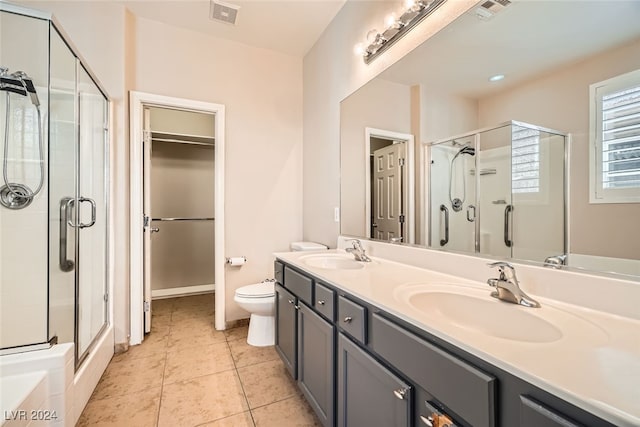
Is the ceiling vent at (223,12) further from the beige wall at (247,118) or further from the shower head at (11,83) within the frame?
the shower head at (11,83)

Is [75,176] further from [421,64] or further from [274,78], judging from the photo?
[421,64]

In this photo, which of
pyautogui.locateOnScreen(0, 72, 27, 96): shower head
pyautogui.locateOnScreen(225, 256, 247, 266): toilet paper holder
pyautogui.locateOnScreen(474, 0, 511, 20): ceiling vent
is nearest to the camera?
pyautogui.locateOnScreen(474, 0, 511, 20): ceiling vent

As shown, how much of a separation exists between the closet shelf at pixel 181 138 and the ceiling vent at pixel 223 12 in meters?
1.35

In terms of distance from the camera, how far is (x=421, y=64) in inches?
56.8

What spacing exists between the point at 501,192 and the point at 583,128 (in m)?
0.33

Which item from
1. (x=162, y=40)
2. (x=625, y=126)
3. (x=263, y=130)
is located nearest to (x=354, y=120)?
(x=263, y=130)

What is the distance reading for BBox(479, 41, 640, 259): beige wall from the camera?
31.0 inches

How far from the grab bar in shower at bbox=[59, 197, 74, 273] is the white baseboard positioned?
6.32ft

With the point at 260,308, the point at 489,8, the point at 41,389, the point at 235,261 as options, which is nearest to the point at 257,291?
the point at 260,308

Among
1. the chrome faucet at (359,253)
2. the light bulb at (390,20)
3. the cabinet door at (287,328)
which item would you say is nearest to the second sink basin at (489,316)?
the chrome faucet at (359,253)

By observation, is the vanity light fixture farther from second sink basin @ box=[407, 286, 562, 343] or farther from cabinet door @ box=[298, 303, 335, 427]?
cabinet door @ box=[298, 303, 335, 427]

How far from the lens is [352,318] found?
1050 millimetres

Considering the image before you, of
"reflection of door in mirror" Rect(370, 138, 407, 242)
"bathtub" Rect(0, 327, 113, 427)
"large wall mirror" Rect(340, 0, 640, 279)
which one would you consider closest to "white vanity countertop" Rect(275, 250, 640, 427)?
"large wall mirror" Rect(340, 0, 640, 279)

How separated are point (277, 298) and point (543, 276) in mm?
1478
